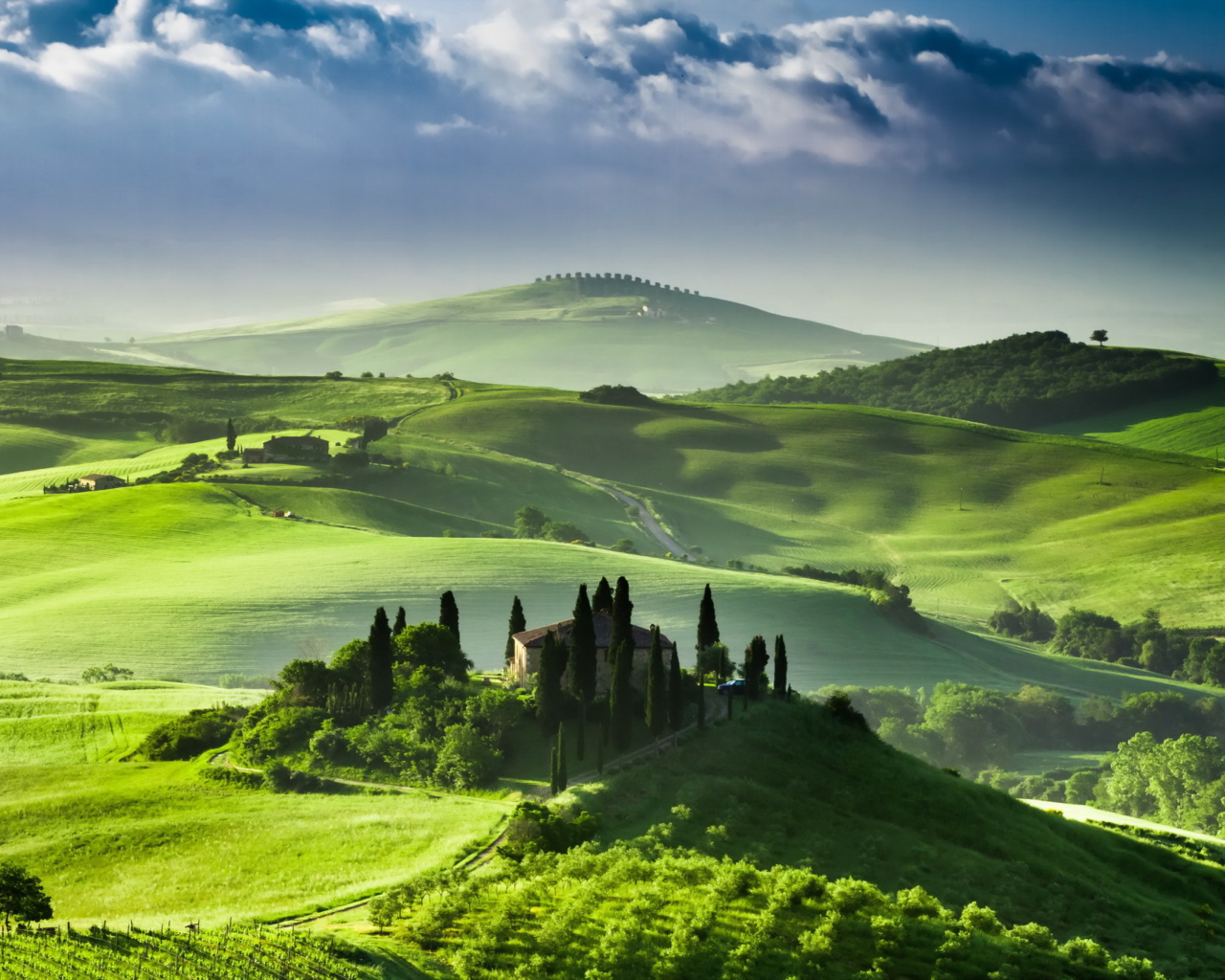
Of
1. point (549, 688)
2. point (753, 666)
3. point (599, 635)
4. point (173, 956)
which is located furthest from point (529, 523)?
point (173, 956)

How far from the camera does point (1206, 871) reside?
5784 cm

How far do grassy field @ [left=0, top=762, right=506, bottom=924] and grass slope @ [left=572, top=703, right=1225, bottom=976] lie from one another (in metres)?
8.54

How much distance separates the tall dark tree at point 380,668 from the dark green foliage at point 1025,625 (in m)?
120

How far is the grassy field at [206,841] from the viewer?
40969 millimetres

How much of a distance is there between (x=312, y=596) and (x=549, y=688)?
6207 cm

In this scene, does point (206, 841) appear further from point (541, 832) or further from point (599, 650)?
point (599, 650)

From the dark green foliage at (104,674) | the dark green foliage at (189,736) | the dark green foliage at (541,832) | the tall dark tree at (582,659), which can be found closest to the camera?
the dark green foliage at (541,832)

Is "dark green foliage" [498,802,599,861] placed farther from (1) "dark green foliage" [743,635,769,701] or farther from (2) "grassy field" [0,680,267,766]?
(2) "grassy field" [0,680,267,766]

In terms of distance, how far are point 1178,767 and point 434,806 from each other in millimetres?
87803

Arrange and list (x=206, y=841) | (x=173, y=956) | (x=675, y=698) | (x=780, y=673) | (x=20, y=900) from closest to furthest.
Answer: (x=173, y=956), (x=20, y=900), (x=206, y=841), (x=675, y=698), (x=780, y=673)

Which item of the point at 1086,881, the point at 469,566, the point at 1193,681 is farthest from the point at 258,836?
the point at 1193,681

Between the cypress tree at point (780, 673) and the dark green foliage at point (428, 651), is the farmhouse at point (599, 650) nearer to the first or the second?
the dark green foliage at point (428, 651)

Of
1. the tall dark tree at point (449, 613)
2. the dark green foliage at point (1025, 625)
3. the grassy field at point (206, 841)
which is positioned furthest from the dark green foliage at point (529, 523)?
the grassy field at point (206, 841)

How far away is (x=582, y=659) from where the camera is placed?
61.4m
